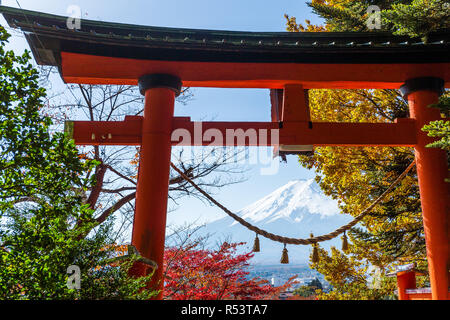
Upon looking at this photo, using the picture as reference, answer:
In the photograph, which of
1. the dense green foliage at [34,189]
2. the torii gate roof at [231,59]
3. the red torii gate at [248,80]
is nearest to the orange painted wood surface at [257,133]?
the red torii gate at [248,80]

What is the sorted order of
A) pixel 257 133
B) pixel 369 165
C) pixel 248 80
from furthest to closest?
1. pixel 369 165
2. pixel 248 80
3. pixel 257 133

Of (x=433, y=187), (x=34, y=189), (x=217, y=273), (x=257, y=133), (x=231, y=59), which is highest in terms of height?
(x=231, y=59)

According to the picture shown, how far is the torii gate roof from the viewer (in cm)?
395

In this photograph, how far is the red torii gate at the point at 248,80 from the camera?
12.4 feet

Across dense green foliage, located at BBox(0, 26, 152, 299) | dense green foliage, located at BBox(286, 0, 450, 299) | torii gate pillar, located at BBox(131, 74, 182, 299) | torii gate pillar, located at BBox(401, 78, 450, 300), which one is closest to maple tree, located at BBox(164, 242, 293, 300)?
dense green foliage, located at BBox(286, 0, 450, 299)

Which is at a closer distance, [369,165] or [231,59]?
[231,59]

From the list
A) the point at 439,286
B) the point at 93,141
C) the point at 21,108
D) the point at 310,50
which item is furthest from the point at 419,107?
the point at 21,108

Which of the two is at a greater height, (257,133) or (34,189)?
(257,133)

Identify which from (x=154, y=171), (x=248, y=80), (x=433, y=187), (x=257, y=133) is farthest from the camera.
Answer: (x=248, y=80)

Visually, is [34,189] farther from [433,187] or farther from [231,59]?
[433,187]

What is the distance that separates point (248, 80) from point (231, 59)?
36 cm

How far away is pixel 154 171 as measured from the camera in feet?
12.3

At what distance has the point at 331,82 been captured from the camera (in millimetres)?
4465

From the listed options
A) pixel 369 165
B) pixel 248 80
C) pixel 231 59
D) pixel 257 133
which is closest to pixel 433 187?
pixel 257 133
